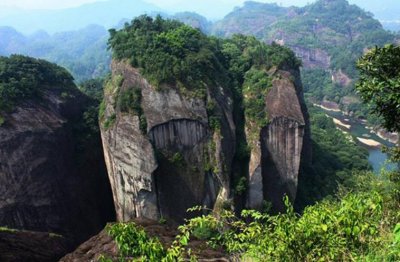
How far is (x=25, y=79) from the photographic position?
29078 mm

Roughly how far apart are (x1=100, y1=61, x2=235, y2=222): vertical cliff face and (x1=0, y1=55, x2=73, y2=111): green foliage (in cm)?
591

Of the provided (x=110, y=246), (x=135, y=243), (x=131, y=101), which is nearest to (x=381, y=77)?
Result: (x=135, y=243)

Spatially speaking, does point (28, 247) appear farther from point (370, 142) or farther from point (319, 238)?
point (370, 142)

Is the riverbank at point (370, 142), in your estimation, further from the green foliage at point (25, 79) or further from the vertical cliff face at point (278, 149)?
the green foliage at point (25, 79)

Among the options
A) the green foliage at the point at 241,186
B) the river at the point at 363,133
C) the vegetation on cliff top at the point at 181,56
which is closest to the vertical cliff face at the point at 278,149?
the green foliage at the point at 241,186

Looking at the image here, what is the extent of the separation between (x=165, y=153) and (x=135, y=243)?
833 inches

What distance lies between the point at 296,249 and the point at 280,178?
1016 inches

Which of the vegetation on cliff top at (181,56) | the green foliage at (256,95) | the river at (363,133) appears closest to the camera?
the vegetation on cliff top at (181,56)

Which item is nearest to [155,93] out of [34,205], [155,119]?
[155,119]

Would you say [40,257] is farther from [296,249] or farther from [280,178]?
[280,178]

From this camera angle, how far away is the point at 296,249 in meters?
6.23

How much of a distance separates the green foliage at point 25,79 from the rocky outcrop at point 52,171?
582mm

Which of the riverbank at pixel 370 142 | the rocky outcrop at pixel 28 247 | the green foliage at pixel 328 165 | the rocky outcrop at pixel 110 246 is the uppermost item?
the rocky outcrop at pixel 110 246

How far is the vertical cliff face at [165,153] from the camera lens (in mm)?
27000
